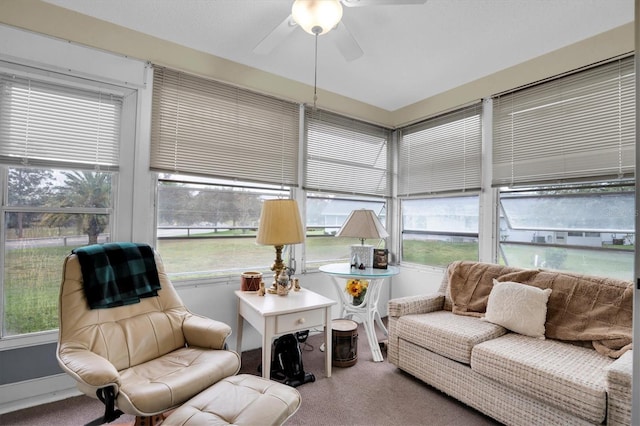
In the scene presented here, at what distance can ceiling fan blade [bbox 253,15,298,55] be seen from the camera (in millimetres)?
1856

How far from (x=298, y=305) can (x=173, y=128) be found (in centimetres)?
178

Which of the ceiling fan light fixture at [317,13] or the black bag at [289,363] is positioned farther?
the black bag at [289,363]

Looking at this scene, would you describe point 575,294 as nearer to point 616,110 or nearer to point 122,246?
point 616,110

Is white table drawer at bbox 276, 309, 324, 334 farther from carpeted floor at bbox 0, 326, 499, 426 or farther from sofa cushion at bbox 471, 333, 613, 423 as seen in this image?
sofa cushion at bbox 471, 333, 613, 423

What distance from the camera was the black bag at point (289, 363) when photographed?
235 centimetres

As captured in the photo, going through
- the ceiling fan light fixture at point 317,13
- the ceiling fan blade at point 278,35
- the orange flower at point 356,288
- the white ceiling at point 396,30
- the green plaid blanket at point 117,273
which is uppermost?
the white ceiling at point 396,30

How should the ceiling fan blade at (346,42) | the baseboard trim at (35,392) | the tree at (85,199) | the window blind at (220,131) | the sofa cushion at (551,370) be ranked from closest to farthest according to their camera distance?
the sofa cushion at (551,370)
the ceiling fan blade at (346,42)
the baseboard trim at (35,392)
the tree at (85,199)
the window blind at (220,131)

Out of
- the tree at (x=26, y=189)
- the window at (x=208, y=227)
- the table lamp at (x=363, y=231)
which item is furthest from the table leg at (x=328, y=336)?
the tree at (x=26, y=189)

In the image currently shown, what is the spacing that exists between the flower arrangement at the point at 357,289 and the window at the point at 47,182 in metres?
2.09

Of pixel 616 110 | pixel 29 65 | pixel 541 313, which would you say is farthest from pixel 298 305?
pixel 616 110

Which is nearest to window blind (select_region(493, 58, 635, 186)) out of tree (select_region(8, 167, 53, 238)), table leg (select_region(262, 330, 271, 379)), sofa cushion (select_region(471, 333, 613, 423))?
sofa cushion (select_region(471, 333, 613, 423))

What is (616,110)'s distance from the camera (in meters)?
2.34

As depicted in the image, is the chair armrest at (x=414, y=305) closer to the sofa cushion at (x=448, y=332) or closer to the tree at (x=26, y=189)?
the sofa cushion at (x=448, y=332)

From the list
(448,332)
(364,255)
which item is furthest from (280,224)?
(448,332)
